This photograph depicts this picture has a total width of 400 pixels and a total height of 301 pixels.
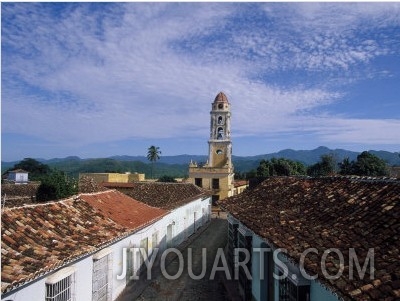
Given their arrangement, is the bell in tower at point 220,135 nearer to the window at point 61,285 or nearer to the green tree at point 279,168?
the green tree at point 279,168

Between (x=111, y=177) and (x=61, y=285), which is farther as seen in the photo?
(x=111, y=177)

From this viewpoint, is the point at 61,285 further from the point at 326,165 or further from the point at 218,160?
the point at 326,165

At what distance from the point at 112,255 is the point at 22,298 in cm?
414

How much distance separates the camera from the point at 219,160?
40.6 m

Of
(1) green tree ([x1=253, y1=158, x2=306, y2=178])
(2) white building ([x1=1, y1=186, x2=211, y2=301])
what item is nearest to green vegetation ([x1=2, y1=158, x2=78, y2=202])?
(2) white building ([x1=1, y1=186, x2=211, y2=301])

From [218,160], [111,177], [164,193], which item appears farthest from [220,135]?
[164,193]

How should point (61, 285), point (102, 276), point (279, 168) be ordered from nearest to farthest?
1. point (61, 285)
2. point (102, 276)
3. point (279, 168)

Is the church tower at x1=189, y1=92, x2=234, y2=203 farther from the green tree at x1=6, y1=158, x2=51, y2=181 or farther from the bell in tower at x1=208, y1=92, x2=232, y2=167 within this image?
the green tree at x1=6, y1=158, x2=51, y2=181

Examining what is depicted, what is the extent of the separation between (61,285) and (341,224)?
5.35 m

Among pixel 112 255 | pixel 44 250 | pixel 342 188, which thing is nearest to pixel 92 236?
pixel 112 255

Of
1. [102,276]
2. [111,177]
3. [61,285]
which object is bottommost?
[102,276]

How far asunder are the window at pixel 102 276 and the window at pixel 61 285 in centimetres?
120

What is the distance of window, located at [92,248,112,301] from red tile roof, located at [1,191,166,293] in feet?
1.29

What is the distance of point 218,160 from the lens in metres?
40.6
